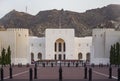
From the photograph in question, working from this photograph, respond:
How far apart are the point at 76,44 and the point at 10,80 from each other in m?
63.1

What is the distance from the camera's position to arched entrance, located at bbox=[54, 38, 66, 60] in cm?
8581

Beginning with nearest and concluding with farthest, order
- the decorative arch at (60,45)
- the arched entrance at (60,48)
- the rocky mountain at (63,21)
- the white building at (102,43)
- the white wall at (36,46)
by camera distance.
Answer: the white building at (102,43) < the arched entrance at (60,48) < the white wall at (36,46) < the decorative arch at (60,45) < the rocky mountain at (63,21)

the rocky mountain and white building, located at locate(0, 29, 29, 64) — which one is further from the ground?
the rocky mountain

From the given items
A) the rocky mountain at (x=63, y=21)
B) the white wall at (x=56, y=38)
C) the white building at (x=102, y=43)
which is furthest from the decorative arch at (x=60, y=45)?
the rocky mountain at (x=63, y=21)

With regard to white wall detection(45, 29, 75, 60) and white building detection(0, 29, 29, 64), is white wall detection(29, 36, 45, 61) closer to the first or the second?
white wall detection(45, 29, 75, 60)

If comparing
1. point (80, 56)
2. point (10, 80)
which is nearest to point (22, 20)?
point (80, 56)

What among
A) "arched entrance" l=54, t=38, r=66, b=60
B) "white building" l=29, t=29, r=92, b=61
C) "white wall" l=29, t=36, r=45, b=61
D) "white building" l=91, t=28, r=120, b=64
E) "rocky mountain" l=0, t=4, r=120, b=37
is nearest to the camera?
"white building" l=91, t=28, r=120, b=64

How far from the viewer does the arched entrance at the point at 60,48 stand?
85.8m

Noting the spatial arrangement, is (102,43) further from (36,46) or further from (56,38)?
(36,46)

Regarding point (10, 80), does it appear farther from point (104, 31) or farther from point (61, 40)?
point (61, 40)

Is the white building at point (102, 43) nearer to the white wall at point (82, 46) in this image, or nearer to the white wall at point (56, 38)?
the white wall at point (56, 38)

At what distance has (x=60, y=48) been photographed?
86750 mm

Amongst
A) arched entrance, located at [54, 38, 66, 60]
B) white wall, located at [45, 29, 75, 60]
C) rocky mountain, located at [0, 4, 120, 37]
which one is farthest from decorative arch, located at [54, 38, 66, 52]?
rocky mountain, located at [0, 4, 120, 37]

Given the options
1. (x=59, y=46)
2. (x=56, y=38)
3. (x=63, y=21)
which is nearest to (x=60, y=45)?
(x=59, y=46)
